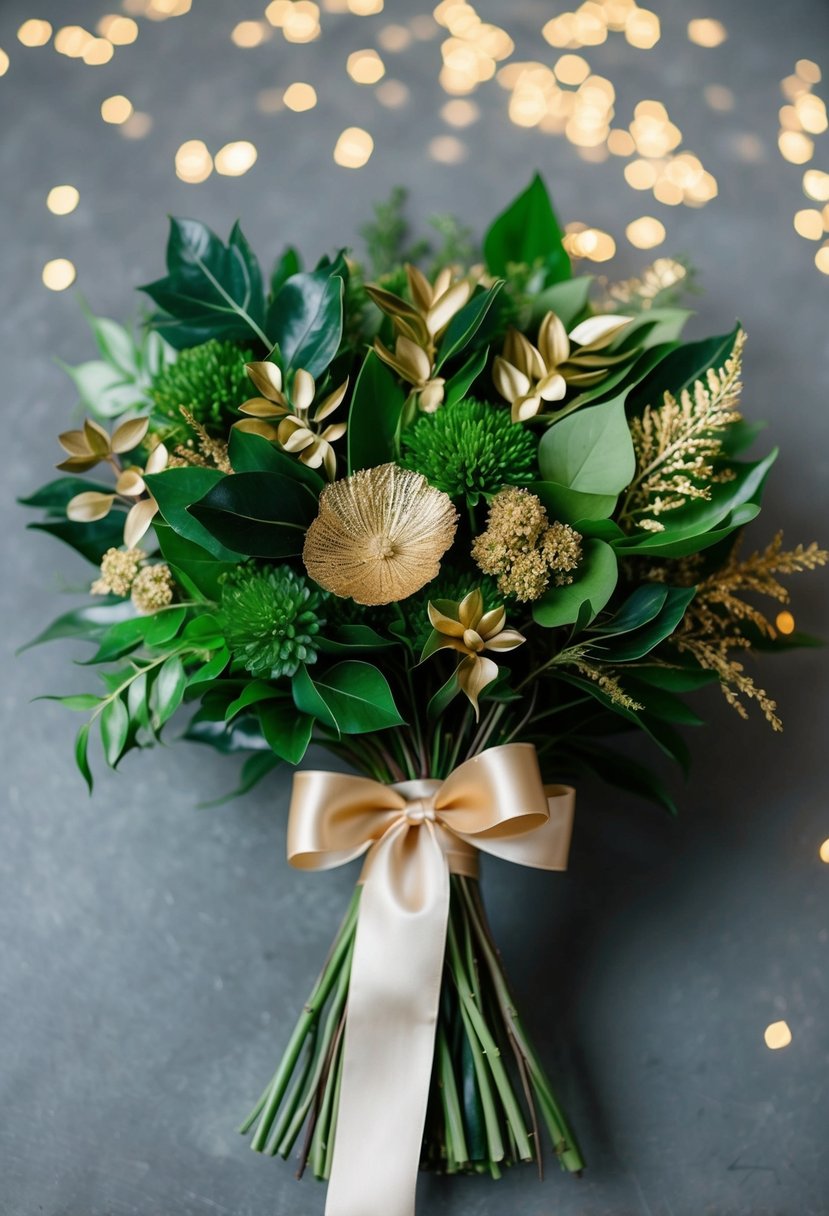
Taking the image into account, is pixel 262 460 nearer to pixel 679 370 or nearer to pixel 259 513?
pixel 259 513

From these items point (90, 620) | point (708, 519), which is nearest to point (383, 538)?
point (708, 519)

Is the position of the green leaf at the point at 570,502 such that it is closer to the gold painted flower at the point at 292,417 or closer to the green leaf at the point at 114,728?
the gold painted flower at the point at 292,417

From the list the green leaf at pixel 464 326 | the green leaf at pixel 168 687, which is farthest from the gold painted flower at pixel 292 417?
the green leaf at pixel 168 687

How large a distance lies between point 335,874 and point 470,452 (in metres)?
0.52

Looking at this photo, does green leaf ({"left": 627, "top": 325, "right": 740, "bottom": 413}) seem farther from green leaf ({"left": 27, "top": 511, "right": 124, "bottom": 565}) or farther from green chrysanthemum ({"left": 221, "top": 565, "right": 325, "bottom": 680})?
green leaf ({"left": 27, "top": 511, "right": 124, "bottom": 565})

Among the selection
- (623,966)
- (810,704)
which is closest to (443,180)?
(810,704)

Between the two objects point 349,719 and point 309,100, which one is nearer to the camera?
point 349,719

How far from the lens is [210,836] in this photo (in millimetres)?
1074

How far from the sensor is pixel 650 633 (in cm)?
80

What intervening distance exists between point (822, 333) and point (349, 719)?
790 millimetres

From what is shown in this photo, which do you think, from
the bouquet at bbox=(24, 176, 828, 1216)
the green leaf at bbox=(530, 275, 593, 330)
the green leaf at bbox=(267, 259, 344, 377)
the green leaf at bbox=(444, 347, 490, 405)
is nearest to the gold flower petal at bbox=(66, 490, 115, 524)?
the bouquet at bbox=(24, 176, 828, 1216)

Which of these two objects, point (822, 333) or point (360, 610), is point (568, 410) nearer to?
point (360, 610)

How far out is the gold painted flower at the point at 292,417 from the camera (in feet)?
2.70

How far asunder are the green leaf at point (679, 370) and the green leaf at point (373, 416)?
0.23 metres
